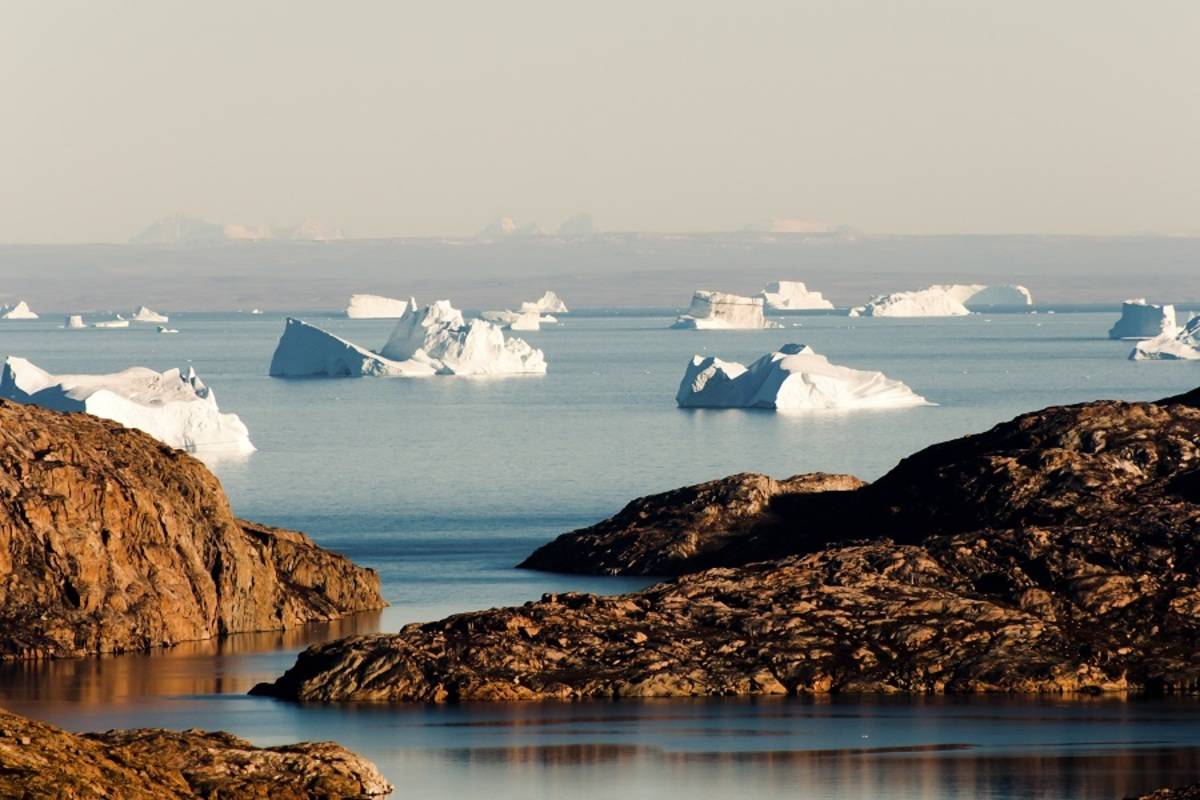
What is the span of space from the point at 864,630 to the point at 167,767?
61.0ft

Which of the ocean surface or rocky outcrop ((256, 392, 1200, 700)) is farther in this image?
rocky outcrop ((256, 392, 1200, 700))

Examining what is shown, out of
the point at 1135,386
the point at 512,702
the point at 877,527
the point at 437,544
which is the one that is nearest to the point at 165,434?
the point at 437,544

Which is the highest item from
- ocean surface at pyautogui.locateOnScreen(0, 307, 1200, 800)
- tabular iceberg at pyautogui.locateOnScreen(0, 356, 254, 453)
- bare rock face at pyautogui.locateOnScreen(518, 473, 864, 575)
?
tabular iceberg at pyautogui.locateOnScreen(0, 356, 254, 453)

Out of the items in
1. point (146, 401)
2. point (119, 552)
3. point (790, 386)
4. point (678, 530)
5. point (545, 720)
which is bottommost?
point (545, 720)

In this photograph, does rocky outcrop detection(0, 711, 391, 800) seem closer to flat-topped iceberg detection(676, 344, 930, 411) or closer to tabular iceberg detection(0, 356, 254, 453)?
tabular iceberg detection(0, 356, 254, 453)

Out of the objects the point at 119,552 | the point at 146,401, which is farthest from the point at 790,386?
the point at 119,552

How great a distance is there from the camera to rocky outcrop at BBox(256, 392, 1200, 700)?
44812 millimetres

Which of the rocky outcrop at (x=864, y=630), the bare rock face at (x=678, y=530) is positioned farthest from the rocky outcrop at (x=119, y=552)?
the bare rock face at (x=678, y=530)

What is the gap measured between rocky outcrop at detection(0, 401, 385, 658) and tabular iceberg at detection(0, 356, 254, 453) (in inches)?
2062

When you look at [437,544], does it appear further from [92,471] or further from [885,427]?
[885,427]

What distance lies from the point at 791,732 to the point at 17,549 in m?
17.2

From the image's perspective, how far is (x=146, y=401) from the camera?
4437 inches

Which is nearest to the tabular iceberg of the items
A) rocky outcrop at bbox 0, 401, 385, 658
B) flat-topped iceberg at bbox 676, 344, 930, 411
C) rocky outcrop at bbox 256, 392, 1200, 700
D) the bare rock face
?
the bare rock face

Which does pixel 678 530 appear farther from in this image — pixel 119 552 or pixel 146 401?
pixel 146 401
